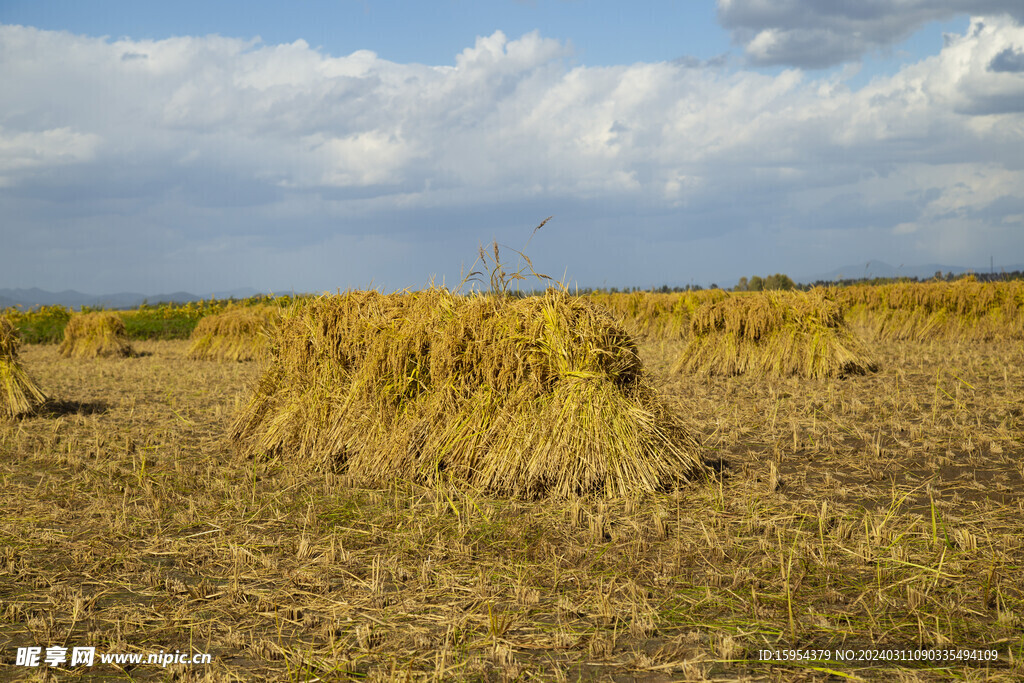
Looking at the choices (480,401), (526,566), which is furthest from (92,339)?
(526,566)

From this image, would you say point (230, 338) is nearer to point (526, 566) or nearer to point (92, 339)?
point (92, 339)

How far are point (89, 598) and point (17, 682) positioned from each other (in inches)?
30.3

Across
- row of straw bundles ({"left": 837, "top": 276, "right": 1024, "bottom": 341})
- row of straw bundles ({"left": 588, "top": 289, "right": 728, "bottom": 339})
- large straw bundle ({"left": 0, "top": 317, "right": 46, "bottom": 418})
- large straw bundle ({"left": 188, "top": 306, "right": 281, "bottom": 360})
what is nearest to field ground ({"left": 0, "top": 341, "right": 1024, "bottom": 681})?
large straw bundle ({"left": 0, "top": 317, "right": 46, "bottom": 418})

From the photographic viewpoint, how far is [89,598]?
353cm

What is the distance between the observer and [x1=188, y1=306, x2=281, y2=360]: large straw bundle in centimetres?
1719

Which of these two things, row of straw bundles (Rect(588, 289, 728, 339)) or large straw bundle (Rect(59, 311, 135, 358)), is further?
row of straw bundles (Rect(588, 289, 728, 339))

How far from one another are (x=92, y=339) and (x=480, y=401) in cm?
1662

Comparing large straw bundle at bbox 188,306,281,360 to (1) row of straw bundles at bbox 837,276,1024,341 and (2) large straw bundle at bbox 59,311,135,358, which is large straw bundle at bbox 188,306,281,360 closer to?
(2) large straw bundle at bbox 59,311,135,358

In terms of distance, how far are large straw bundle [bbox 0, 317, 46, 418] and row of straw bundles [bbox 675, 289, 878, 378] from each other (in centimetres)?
987

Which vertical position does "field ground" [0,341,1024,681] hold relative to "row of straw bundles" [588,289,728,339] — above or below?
below

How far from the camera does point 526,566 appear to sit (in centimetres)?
385

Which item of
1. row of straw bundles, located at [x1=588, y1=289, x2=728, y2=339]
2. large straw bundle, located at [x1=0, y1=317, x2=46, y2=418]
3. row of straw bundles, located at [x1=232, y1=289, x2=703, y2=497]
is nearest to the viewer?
row of straw bundles, located at [x1=232, y1=289, x2=703, y2=497]

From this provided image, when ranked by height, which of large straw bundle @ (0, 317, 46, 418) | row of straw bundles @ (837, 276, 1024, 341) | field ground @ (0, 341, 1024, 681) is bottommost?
field ground @ (0, 341, 1024, 681)

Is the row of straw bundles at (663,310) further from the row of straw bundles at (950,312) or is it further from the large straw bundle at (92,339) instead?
the large straw bundle at (92,339)
